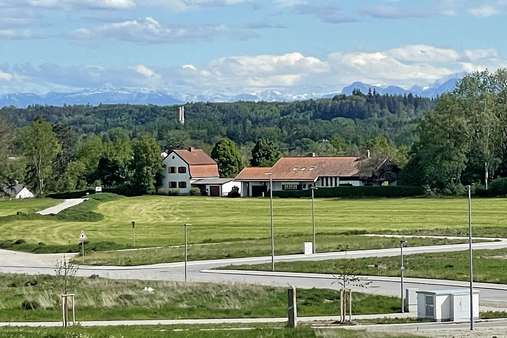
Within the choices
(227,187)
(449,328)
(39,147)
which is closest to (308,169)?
(227,187)

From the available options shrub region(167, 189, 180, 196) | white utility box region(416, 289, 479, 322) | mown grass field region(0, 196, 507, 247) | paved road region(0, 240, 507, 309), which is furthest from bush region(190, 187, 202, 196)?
white utility box region(416, 289, 479, 322)

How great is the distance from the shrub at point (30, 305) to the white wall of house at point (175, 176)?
123654 millimetres

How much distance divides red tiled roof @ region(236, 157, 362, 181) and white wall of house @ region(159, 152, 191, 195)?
402 inches

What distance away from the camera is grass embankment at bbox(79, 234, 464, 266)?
64.9m

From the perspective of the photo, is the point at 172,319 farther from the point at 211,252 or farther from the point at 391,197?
the point at 391,197

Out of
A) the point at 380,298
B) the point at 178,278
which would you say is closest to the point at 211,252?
the point at 178,278

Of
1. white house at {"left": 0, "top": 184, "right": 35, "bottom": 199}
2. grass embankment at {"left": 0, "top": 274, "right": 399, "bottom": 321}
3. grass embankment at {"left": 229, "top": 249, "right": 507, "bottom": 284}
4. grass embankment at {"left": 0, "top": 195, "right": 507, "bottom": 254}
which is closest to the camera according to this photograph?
grass embankment at {"left": 0, "top": 274, "right": 399, "bottom": 321}

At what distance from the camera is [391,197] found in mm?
136625

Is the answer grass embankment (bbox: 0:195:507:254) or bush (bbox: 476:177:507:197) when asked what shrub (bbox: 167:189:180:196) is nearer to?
grass embankment (bbox: 0:195:507:254)

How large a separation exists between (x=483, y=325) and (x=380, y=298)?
29.2ft

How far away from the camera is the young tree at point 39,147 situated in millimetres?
160000

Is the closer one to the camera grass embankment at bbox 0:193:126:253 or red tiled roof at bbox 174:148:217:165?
grass embankment at bbox 0:193:126:253

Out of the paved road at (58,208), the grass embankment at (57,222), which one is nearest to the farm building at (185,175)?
the grass embankment at (57,222)

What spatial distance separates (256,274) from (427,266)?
8939 millimetres
